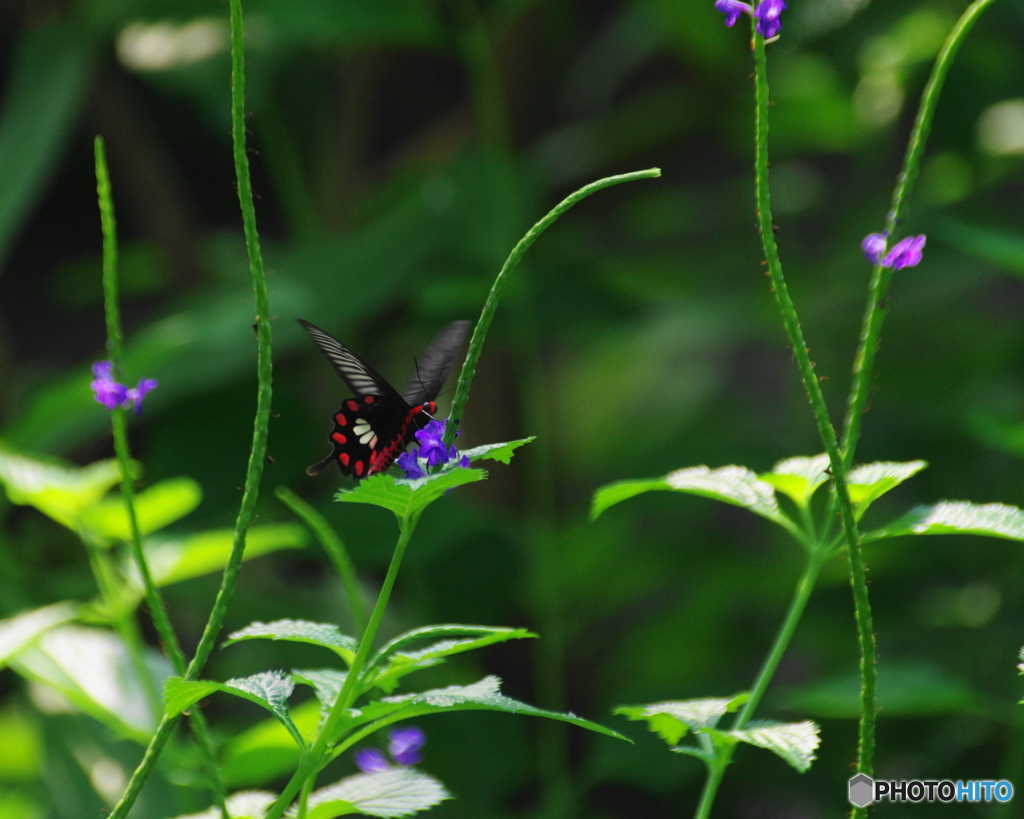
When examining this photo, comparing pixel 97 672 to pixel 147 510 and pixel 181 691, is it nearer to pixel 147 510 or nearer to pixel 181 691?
pixel 147 510

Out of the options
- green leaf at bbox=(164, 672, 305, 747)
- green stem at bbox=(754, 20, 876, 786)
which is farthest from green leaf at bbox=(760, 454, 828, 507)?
green leaf at bbox=(164, 672, 305, 747)

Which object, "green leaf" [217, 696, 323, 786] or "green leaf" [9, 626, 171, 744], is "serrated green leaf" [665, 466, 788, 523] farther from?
"green leaf" [9, 626, 171, 744]

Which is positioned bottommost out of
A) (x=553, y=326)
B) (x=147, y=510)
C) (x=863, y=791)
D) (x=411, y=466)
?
(x=863, y=791)

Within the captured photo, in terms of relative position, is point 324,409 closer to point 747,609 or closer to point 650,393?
point 747,609

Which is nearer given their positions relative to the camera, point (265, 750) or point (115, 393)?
point (115, 393)

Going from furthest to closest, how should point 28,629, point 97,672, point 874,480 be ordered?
point 97,672 < point 28,629 < point 874,480

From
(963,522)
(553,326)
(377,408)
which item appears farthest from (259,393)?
(553,326)

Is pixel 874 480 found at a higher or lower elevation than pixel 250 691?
higher
